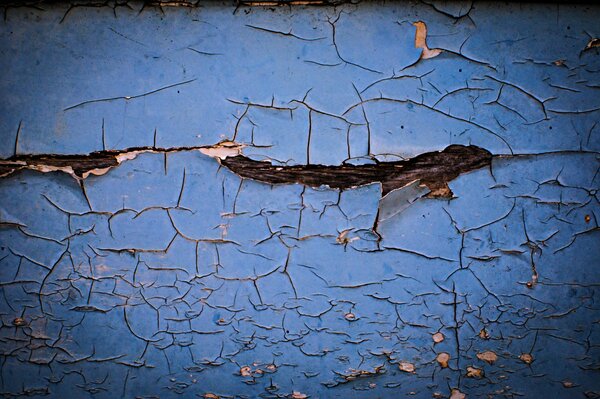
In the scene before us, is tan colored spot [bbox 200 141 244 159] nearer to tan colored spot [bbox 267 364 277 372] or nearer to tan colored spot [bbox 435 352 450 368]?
tan colored spot [bbox 267 364 277 372]

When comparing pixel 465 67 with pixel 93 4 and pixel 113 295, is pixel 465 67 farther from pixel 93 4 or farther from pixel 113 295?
pixel 113 295

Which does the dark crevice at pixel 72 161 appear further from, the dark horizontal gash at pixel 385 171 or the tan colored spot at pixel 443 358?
the tan colored spot at pixel 443 358

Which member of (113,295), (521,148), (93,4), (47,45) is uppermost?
(93,4)

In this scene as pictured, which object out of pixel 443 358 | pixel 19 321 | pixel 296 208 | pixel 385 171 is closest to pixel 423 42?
pixel 385 171

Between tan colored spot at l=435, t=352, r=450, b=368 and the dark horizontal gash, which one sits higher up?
the dark horizontal gash

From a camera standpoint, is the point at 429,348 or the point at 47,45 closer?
the point at 47,45

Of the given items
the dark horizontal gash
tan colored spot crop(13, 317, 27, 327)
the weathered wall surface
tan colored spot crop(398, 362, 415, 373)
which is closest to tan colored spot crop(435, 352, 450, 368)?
the weathered wall surface

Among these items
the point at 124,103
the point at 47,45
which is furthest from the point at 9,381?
the point at 47,45
